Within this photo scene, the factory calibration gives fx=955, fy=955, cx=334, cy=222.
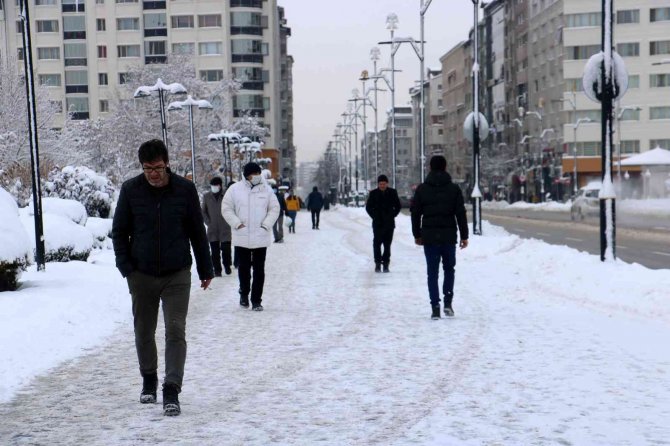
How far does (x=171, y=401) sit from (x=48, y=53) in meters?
99.8

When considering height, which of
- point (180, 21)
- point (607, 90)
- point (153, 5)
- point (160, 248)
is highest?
point (153, 5)

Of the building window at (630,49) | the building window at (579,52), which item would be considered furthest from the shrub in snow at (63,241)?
the building window at (630,49)

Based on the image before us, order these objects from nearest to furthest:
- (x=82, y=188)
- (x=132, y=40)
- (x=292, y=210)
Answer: (x=82, y=188) < (x=292, y=210) < (x=132, y=40)

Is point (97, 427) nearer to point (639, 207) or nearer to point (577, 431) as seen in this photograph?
point (577, 431)

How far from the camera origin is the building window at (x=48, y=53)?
325 ft

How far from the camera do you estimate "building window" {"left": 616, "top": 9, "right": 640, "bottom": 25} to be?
91312 mm

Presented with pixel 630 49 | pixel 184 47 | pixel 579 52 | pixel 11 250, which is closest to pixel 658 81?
pixel 630 49

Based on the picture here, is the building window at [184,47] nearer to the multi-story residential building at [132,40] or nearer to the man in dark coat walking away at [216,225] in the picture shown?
the multi-story residential building at [132,40]

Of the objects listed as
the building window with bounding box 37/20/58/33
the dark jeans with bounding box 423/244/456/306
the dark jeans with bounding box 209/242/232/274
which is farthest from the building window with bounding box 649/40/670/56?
the dark jeans with bounding box 423/244/456/306

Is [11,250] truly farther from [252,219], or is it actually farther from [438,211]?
[438,211]

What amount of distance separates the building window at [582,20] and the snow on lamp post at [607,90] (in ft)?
266

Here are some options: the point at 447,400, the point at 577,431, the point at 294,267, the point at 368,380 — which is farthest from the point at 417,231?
the point at 294,267

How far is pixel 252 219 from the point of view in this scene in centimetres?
1179

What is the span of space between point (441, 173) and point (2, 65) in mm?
49627
